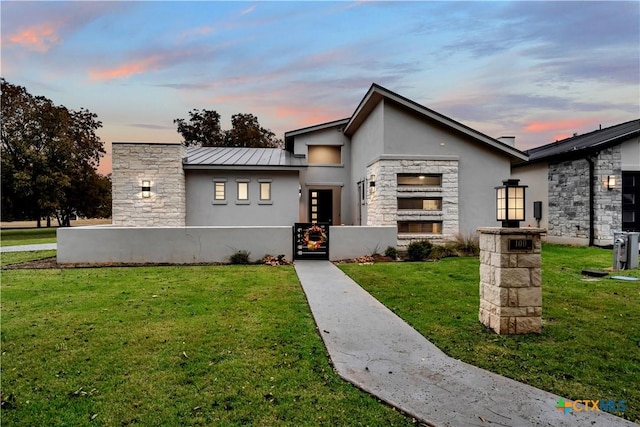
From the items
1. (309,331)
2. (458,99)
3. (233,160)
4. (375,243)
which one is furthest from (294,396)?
(458,99)

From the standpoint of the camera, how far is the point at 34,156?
2441 centimetres

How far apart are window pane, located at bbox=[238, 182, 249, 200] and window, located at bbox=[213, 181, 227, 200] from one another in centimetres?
72

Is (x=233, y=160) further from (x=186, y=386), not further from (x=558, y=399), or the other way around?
(x=558, y=399)

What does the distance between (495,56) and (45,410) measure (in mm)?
18967

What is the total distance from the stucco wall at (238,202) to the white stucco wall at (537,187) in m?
11.7

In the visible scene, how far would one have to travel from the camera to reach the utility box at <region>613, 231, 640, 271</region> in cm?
946

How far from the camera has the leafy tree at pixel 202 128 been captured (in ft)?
121

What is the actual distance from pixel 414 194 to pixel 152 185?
37.3 feet

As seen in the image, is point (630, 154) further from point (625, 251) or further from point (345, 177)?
point (345, 177)

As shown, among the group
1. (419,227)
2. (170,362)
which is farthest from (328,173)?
(170,362)

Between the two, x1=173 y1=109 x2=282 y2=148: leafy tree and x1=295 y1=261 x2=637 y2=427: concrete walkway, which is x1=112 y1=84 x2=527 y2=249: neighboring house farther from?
x1=173 y1=109 x2=282 y2=148: leafy tree

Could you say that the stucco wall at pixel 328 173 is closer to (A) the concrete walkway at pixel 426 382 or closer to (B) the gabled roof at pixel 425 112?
(B) the gabled roof at pixel 425 112

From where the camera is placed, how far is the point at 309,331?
482cm

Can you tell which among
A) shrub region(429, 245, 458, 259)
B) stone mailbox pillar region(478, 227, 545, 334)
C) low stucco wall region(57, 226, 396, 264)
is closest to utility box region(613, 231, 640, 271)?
shrub region(429, 245, 458, 259)
